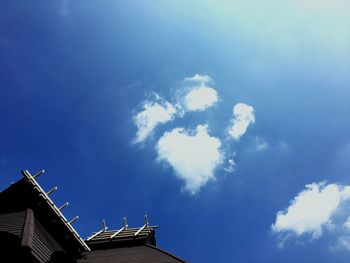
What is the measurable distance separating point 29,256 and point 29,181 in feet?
14.6

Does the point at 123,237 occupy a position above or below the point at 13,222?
above

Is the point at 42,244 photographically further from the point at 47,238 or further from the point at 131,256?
the point at 131,256

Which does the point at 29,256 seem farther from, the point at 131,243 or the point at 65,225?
the point at 131,243

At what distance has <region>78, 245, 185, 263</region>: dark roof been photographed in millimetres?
14945

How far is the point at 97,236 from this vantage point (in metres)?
19.2

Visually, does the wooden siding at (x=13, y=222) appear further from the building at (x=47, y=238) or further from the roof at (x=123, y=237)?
the roof at (x=123, y=237)

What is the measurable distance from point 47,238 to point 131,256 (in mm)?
4197

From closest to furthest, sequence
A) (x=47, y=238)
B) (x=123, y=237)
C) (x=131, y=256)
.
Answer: (x=47, y=238), (x=131, y=256), (x=123, y=237)

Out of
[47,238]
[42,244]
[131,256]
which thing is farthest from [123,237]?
[42,244]

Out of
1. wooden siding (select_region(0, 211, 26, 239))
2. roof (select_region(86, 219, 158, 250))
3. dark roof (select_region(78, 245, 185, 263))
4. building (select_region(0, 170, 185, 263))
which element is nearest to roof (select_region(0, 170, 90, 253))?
building (select_region(0, 170, 185, 263))

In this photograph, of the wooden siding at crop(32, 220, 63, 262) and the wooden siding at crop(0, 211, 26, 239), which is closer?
the wooden siding at crop(32, 220, 63, 262)

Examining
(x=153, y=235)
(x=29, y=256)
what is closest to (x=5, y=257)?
(x=29, y=256)

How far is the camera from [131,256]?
15.7m

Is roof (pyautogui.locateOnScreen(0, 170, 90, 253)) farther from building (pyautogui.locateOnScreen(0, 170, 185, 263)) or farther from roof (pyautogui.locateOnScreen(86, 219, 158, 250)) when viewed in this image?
roof (pyautogui.locateOnScreen(86, 219, 158, 250))
